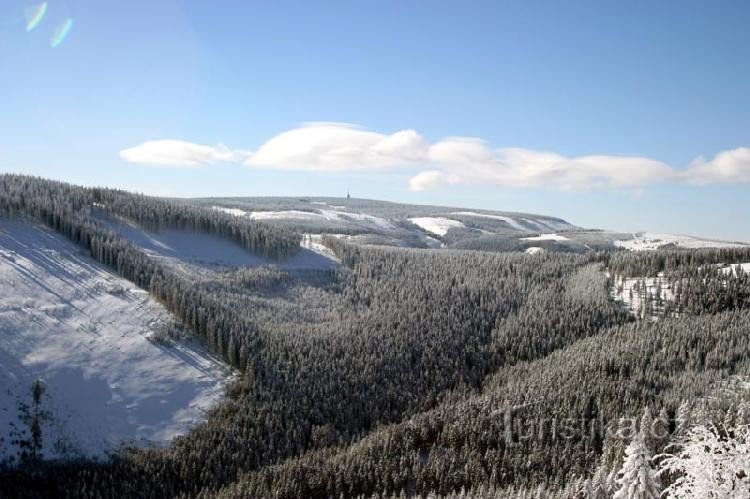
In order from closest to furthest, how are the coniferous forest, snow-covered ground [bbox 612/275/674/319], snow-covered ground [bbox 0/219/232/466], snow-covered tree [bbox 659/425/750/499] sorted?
snow-covered tree [bbox 659/425/750/499] < the coniferous forest < snow-covered ground [bbox 0/219/232/466] < snow-covered ground [bbox 612/275/674/319]

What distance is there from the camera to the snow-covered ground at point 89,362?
199 ft

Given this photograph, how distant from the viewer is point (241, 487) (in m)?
53.9

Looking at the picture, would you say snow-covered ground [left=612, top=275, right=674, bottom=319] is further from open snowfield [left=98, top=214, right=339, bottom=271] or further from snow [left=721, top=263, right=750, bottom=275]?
open snowfield [left=98, top=214, right=339, bottom=271]

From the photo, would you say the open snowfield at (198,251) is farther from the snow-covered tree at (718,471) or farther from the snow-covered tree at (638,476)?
the snow-covered tree at (718,471)

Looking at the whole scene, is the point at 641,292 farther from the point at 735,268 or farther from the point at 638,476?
the point at 638,476

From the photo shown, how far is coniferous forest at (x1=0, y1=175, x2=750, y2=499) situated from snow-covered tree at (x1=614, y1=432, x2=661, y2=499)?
92mm

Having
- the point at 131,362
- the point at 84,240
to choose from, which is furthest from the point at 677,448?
the point at 84,240

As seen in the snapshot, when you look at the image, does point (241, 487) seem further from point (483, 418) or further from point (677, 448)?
point (677, 448)

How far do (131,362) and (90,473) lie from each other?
19799 millimetres

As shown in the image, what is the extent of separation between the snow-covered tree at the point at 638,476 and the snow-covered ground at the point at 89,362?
50294 mm

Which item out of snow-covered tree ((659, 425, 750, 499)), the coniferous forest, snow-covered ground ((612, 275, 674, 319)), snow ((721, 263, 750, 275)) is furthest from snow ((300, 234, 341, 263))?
snow-covered tree ((659, 425, 750, 499))

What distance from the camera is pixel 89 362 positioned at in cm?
7000

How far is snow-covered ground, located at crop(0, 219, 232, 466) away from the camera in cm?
6075

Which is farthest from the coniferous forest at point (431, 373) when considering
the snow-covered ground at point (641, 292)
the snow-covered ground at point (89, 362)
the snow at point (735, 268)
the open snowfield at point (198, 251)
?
the snow-covered ground at point (89, 362)
